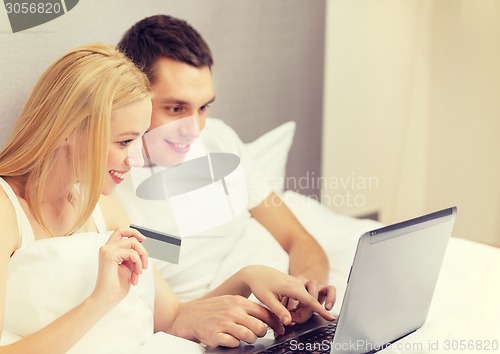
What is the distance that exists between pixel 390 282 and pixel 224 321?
296 mm

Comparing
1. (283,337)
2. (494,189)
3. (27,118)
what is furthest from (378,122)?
(27,118)

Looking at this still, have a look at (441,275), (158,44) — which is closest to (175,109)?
(158,44)

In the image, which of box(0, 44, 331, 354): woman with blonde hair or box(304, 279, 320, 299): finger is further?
box(304, 279, 320, 299): finger

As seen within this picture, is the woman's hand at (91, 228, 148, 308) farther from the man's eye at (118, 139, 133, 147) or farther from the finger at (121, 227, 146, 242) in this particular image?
the man's eye at (118, 139, 133, 147)

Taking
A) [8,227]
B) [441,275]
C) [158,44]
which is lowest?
[441,275]

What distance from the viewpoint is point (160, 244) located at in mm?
1240

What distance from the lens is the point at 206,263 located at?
1510mm

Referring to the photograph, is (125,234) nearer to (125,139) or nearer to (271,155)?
(125,139)

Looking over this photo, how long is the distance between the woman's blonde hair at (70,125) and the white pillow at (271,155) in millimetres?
680

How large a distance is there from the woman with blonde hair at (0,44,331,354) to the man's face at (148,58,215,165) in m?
0.23

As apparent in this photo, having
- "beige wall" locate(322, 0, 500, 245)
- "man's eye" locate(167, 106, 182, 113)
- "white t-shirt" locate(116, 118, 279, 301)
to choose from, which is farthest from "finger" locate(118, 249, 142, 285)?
"beige wall" locate(322, 0, 500, 245)

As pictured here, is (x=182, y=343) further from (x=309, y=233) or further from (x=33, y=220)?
(x=309, y=233)

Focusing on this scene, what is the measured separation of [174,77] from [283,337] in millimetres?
597

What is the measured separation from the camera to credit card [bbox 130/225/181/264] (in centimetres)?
120
